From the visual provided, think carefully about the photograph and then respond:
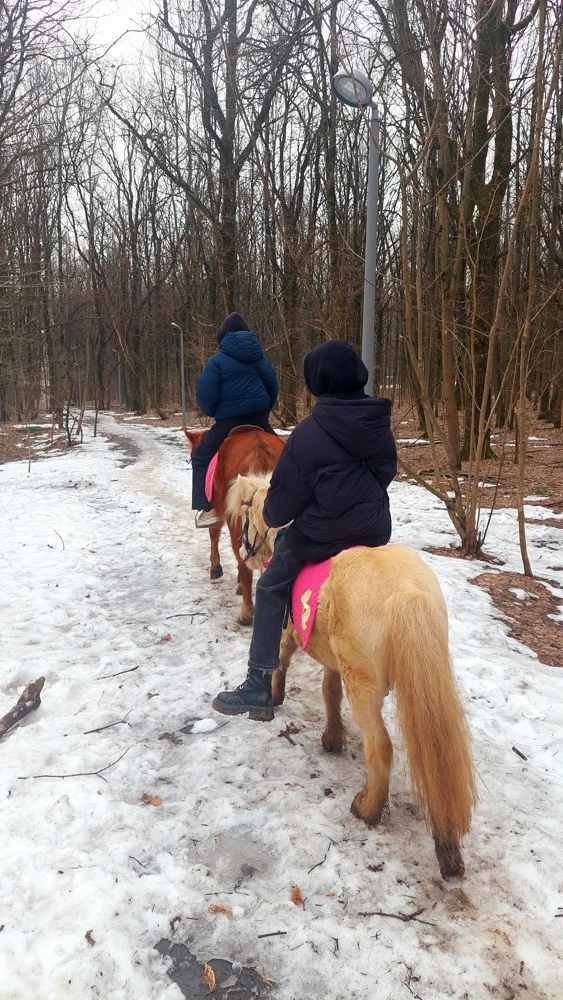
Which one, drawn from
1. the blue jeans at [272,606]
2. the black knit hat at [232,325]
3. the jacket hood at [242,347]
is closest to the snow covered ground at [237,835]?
the blue jeans at [272,606]

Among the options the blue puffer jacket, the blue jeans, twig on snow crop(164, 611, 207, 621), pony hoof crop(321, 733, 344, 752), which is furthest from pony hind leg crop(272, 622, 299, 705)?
the blue puffer jacket

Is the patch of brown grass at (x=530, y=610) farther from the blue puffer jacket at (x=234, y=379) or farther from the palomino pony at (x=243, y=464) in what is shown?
the blue puffer jacket at (x=234, y=379)

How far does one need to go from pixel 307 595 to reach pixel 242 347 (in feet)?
11.1

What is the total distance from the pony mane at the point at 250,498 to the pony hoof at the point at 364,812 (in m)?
1.60

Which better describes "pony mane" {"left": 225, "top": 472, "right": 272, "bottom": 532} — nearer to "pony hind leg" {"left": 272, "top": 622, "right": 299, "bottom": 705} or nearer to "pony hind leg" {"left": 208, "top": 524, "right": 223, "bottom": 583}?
"pony hind leg" {"left": 272, "top": 622, "right": 299, "bottom": 705}

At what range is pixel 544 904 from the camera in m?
2.17

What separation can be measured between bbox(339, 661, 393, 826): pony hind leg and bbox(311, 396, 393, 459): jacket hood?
3.46ft

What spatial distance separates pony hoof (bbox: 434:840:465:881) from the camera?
2.23 m

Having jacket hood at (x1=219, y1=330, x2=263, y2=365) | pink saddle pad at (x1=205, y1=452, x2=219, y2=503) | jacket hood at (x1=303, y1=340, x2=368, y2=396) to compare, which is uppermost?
jacket hood at (x1=219, y1=330, x2=263, y2=365)

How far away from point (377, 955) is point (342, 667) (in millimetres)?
1028

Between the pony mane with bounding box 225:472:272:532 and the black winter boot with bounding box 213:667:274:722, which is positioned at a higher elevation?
the pony mane with bounding box 225:472:272:532

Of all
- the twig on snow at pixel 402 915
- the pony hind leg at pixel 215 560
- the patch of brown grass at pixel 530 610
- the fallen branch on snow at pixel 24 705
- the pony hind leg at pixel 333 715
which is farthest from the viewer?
the pony hind leg at pixel 215 560

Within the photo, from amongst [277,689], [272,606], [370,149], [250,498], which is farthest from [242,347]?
[277,689]

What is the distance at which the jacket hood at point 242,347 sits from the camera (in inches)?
218
